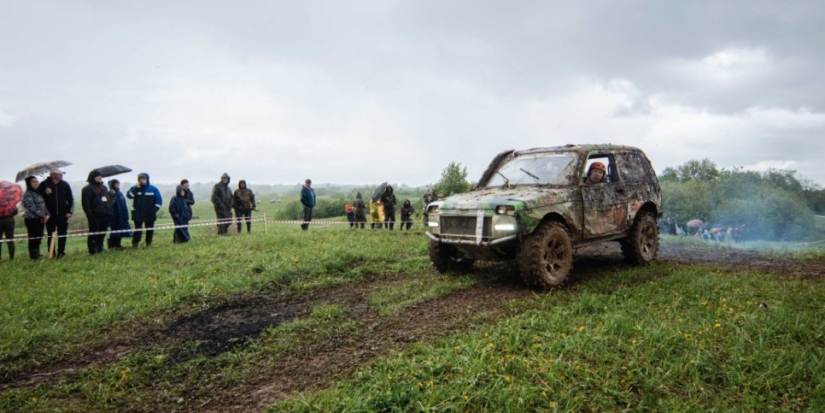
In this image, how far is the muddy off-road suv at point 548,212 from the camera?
5875mm

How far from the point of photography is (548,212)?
602 cm

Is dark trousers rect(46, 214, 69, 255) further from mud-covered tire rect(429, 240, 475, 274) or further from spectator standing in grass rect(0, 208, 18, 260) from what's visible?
mud-covered tire rect(429, 240, 475, 274)

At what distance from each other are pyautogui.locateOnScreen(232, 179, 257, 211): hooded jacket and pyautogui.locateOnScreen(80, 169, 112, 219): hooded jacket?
3.55 meters

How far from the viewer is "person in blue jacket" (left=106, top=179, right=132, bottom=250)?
11.0 m

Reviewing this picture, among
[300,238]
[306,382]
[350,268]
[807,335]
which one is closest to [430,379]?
[306,382]

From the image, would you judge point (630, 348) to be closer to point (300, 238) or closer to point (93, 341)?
point (93, 341)

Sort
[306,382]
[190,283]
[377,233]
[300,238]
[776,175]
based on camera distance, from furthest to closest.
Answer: [776,175]
[377,233]
[300,238]
[190,283]
[306,382]

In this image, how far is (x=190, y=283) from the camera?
695cm

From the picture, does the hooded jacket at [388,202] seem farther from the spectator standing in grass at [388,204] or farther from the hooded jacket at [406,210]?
the hooded jacket at [406,210]

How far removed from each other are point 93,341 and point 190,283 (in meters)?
2.11

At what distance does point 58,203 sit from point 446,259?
9309mm

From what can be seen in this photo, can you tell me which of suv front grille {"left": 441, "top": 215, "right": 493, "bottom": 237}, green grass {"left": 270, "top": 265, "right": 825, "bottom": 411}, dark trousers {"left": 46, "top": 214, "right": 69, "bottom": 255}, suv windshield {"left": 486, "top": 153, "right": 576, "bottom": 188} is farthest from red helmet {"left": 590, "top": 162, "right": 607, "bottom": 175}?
→ dark trousers {"left": 46, "top": 214, "right": 69, "bottom": 255}

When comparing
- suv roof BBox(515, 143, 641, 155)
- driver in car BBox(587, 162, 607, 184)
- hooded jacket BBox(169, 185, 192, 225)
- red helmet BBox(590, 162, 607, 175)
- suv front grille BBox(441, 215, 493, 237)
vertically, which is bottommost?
suv front grille BBox(441, 215, 493, 237)

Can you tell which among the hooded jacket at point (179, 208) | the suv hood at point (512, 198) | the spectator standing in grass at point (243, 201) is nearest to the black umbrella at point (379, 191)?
the spectator standing in grass at point (243, 201)
